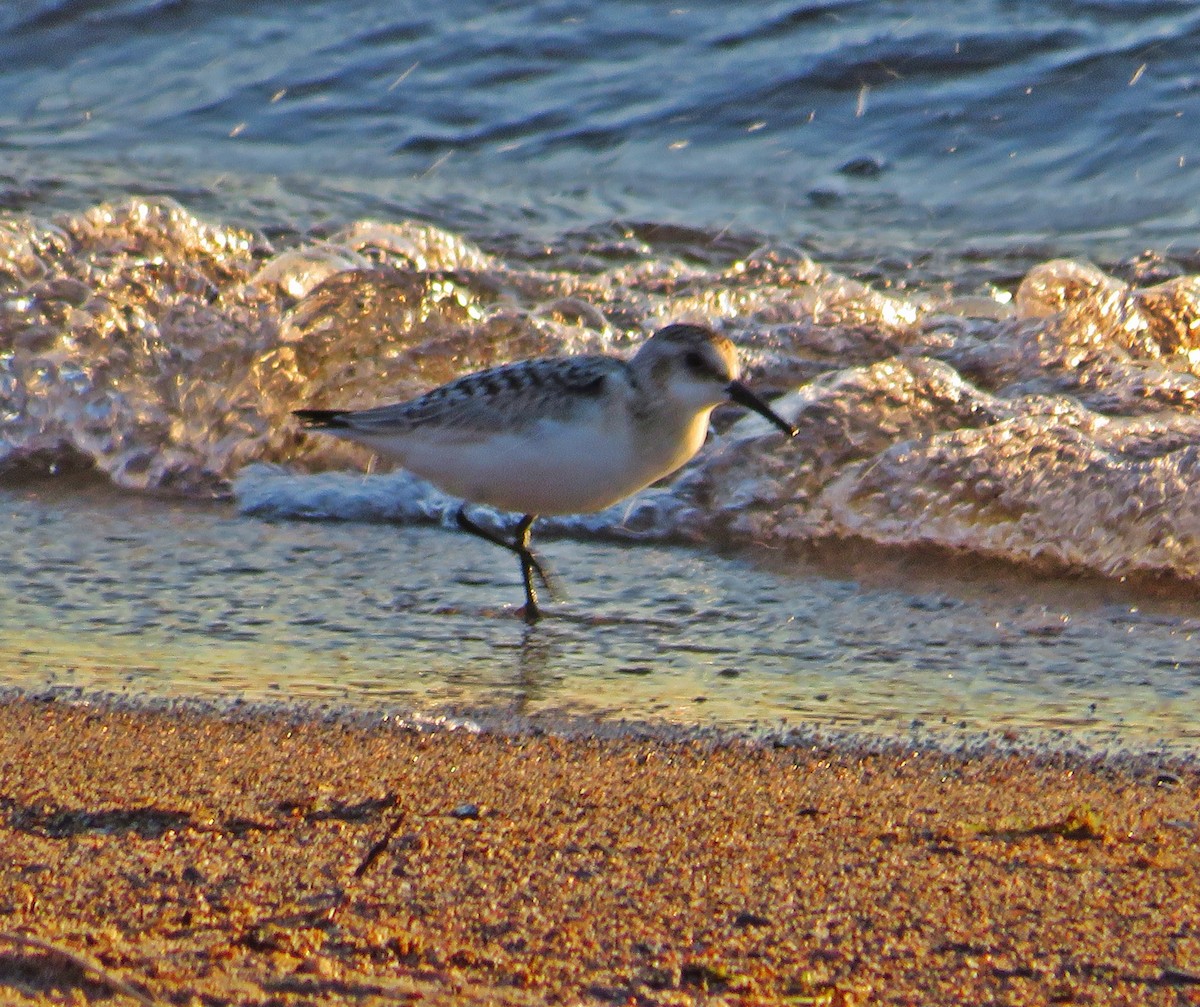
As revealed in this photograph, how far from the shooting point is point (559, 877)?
8.42 feet

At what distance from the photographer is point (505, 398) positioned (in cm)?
445

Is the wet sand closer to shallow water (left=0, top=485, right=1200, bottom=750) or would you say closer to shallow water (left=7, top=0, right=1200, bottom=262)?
shallow water (left=0, top=485, right=1200, bottom=750)

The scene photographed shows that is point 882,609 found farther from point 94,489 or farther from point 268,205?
point 268,205

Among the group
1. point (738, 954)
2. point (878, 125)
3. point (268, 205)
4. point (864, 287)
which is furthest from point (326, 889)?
point (878, 125)

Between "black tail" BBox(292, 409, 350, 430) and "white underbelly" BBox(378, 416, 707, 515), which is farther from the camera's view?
"black tail" BBox(292, 409, 350, 430)

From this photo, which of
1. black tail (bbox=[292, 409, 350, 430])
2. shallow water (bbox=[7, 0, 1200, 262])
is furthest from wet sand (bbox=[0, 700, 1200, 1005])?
shallow water (bbox=[7, 0, 1200, 262])

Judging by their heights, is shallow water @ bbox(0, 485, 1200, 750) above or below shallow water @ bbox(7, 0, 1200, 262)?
below

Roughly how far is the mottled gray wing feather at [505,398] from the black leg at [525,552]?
1.23ft

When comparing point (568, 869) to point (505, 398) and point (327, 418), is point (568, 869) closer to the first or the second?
point (505, 398)

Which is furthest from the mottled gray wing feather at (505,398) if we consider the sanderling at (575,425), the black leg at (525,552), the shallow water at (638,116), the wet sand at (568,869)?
the shallow water at (638,116)

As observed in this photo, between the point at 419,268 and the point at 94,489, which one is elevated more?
the point at 419,268

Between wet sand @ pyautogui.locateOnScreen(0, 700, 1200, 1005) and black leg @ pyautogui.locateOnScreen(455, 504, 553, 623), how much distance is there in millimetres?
1059

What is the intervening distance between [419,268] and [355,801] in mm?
4853

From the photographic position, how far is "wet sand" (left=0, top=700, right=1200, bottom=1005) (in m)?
2.20
